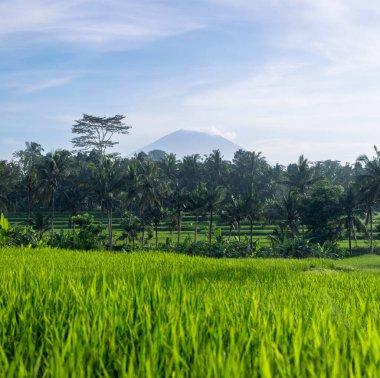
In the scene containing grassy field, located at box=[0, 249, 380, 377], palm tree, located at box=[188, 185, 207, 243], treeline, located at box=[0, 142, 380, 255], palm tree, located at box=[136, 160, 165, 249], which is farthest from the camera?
palm tree, located at box=[136, 160, 165, 249]

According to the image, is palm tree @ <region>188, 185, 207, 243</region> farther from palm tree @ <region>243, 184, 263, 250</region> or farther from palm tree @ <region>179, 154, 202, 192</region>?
palm tree @ <region>179, 154, 202, 192</region>

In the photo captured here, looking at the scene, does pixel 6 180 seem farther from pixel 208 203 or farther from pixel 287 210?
pixel 287 210

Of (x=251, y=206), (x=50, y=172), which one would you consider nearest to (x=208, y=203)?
(x=251, y=206)

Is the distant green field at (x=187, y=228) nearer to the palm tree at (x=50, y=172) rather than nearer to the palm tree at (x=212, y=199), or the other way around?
the palm tree at (x=212, y=199)

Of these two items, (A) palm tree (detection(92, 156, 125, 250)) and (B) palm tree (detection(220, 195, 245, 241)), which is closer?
(A) palm tree (detection(92, 156, 125, 250))

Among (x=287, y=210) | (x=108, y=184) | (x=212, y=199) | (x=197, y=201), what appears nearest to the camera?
(x=108, y=184)

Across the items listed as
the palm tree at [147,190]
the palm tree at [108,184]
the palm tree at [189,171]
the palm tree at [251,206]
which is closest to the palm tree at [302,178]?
the palm tree at [251,206]

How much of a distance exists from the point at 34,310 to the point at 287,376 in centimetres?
249

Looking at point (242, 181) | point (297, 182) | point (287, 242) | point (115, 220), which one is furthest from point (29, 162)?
point (287, 242)

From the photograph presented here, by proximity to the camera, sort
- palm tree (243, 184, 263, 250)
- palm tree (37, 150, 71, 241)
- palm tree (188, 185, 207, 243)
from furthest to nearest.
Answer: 1. palm tree (188, 185, 207, 243)
2. palm tree (37, 150, 71, 241)
3. palm tree (243, 184, 263, 250)

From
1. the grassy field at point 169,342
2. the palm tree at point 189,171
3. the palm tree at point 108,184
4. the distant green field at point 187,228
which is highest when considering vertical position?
the palm tree at point 189,171

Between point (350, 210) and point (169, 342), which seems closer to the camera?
point (169, 342)

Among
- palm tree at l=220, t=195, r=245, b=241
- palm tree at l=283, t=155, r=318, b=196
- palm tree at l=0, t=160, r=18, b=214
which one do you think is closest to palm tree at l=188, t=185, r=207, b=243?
palm tree at l=220, t=195, r=245, b=241

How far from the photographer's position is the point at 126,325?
3477 mm
